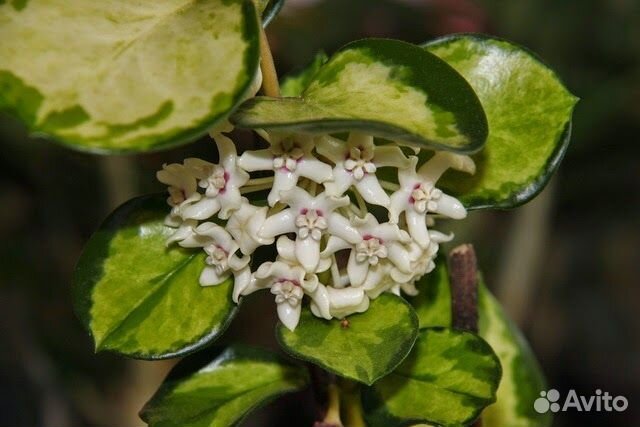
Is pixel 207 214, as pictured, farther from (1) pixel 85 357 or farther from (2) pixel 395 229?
(1) pixel 85 357

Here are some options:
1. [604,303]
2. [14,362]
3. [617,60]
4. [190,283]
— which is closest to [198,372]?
[190,283]

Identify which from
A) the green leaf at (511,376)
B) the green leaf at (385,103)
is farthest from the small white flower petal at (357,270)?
the green leaf at (511,376)

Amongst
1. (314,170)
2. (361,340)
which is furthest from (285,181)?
(361,340)

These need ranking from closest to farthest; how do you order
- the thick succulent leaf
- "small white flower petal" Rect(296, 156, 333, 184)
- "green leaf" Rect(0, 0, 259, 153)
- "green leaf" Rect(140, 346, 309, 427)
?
1. "green leaf" Rect(0, 0, 259, 153)
2. "small white flower petal" Rect(296, 156, 333, 184)
3. "green leaf" Rect(140, 346, 309, 427)
4. the thick succulent leaf

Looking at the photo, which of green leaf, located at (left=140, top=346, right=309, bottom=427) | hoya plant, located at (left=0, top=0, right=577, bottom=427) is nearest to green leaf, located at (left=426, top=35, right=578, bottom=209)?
hoya plant, located at (left=0, top=0, right=577, bottom=427)

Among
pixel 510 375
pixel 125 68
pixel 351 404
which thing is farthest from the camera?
pixel 510 375

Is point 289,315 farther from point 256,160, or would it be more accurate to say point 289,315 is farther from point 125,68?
point 125,68

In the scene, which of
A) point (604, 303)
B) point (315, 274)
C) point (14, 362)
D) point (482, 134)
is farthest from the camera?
point (604, 303)

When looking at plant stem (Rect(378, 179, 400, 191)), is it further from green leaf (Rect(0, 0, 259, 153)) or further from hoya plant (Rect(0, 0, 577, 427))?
green leaf (Rect(0, 0, 259, 153))
